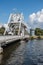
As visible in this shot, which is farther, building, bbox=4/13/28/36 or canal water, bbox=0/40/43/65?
building, bbox=4/13/28/36

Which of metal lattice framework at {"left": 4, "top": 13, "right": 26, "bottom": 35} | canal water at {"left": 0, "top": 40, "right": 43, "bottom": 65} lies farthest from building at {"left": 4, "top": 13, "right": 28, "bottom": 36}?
canal water at {"left": 0, "top": 40, "right": 43, "bottom": 65}

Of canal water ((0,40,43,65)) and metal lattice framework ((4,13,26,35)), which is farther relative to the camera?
metal lattice framework ((4,13,26,35))

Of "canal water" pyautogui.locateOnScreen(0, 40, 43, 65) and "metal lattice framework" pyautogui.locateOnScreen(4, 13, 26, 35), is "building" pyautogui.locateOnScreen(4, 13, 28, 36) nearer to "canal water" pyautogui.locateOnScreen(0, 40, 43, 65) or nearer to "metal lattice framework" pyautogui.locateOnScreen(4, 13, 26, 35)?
"metal lattice framework" pyautogui.locateOnScreen(4, 13, 26, 35)

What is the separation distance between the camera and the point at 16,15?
150 meters

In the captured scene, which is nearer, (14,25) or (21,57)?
(21,57)

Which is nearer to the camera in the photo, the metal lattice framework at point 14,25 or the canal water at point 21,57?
the canal water at point 21,57

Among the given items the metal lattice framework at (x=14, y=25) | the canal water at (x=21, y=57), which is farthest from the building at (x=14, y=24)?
the canal water at (x=21, y=57)

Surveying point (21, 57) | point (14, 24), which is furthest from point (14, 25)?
point (21, 57)

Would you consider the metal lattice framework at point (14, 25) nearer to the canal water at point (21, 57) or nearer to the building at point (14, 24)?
the building at point (14, 24)

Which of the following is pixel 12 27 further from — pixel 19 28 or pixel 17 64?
pixel 17 64

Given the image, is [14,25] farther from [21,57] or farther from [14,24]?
[21,57]

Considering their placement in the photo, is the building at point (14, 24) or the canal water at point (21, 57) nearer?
the canal water at point (21, 57)

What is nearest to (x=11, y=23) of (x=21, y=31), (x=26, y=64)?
(x=21, y=31)

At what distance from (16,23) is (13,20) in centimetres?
346
